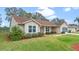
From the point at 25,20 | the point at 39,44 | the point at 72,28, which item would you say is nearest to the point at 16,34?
the point at 25,20

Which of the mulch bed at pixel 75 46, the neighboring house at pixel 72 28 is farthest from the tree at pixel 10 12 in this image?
the mulch bed at pixel 75 46

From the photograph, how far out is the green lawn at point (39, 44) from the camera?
13.0ft

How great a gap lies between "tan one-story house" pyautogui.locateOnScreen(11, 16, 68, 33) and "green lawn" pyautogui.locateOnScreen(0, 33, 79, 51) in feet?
0.41

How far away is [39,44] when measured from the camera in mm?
3971

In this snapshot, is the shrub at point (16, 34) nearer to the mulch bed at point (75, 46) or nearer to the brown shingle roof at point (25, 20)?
the brown shingle roof at point (25, 20)

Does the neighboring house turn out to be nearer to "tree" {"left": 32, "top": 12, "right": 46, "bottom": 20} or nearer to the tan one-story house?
the tan one-story house

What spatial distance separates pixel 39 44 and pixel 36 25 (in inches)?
10.5

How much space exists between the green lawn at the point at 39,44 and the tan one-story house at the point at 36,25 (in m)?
0.13

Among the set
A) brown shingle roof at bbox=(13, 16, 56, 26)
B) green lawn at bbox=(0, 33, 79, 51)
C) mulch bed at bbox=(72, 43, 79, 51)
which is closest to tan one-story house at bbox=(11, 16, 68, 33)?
brown shingle roof at bbox=(13, 16, 56, 26)

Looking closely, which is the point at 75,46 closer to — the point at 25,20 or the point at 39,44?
the point at 39,44
